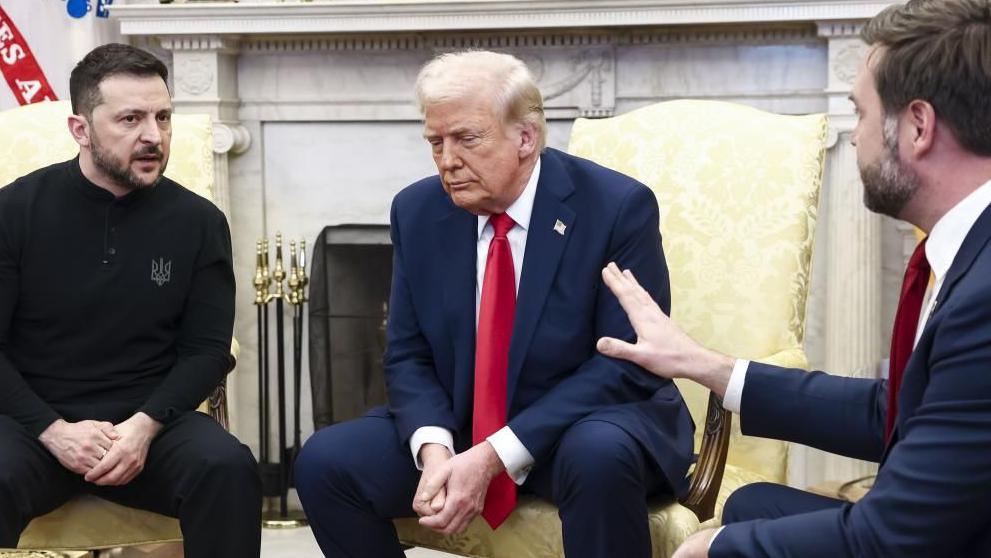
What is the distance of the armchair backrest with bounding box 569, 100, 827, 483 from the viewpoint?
2652 mm

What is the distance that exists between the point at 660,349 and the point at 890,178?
577 mm

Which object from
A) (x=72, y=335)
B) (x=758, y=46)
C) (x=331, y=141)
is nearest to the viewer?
(x=72, y=335)

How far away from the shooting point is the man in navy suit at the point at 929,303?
57.0 inches

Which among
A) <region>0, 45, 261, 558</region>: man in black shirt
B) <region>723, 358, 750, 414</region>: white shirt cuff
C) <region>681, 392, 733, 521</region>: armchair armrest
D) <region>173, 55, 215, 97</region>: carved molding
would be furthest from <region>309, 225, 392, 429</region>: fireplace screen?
<region>723, 358, 750, 414</region>: white shirt cuff

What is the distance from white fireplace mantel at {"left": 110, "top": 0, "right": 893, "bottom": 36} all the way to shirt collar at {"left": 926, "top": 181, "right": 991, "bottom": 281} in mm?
2161

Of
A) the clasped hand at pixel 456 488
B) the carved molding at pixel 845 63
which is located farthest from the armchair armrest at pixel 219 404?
the carved molding at pixel 845 63

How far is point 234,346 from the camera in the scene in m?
2.99

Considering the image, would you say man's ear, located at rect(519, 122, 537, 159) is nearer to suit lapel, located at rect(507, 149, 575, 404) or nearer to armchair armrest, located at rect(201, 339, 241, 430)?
suit lapel, located at rect(507, 149, 575, 404)

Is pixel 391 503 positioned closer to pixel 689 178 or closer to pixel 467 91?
pixel 467 91

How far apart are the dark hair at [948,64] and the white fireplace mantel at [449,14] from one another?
2131mm

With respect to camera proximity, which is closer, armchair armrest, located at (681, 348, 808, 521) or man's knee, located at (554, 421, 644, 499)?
man's knee, located at (554, 421, 644, 499)

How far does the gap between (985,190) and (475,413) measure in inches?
40.8

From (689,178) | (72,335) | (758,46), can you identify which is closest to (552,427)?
(689,178)

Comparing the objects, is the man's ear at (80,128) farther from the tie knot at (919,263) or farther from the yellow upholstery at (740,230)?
the tie knot at (919,263)
